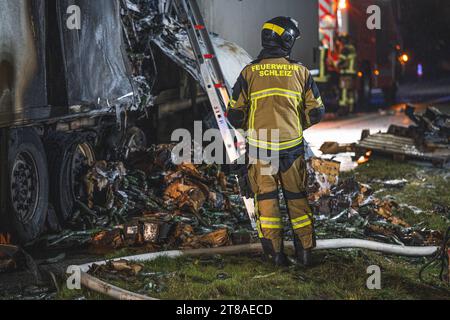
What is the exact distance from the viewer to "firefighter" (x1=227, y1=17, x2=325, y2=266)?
5629 millimetres

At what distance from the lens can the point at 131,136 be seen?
29.4ft

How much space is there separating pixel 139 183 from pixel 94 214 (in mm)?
968

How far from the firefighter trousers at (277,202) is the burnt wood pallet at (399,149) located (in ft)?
18.5

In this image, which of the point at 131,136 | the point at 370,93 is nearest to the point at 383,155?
the point at 131,136

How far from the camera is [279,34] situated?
5660 mm

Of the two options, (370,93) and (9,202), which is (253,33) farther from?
(370,93)

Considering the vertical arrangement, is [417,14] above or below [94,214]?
above

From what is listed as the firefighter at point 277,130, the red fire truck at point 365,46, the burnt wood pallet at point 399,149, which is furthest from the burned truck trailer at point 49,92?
the red fire truck at point 365,46

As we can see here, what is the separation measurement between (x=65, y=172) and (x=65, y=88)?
42.9 inches

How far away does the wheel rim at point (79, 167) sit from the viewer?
24.4ft

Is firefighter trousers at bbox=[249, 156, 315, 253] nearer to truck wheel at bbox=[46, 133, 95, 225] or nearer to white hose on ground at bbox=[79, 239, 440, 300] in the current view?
white hose on ground at bbox=[79, 239, 440, 300]

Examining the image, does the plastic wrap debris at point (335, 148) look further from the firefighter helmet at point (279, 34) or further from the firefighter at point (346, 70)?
the firefighter at point (346, 70)

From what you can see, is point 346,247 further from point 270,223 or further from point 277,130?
point 277,130

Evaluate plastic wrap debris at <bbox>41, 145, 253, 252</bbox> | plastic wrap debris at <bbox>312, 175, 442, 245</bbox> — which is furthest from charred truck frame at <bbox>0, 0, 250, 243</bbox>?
plastic wrap debris at <bbox>312, 175, 442, 245</bbox>
